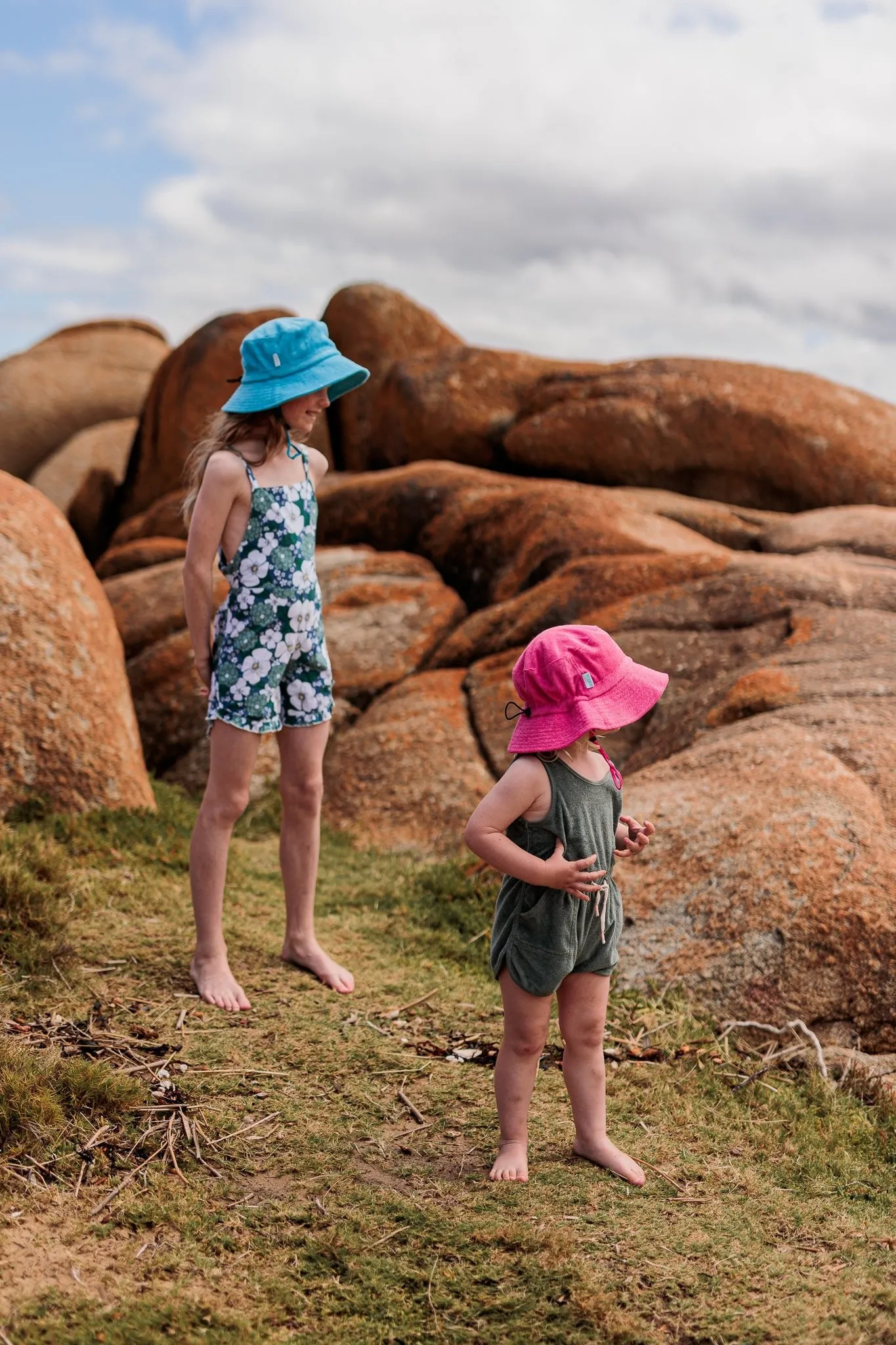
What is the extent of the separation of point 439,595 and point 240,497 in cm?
429

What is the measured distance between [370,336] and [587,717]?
11078 millimetres

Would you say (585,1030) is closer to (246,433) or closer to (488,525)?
(246,433)

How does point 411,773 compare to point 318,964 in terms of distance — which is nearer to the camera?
point 318,964

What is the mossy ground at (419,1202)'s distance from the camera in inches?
112

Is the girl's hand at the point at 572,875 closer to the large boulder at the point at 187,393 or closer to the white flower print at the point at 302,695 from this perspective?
the white flower print at the point at 302,695

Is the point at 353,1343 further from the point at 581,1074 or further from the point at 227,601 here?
the point at 227,601

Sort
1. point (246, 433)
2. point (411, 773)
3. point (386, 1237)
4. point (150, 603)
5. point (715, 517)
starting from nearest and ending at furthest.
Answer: point (386, 1237)
point (246, 433)
point (411, 773)
point (150, 603)
point (715, 517)

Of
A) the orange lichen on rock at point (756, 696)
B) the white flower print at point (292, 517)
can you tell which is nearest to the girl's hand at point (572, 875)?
the white flower print at point (292, 517)

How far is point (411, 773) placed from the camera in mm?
7105

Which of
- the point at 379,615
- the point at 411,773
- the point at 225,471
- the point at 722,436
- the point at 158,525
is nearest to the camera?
the point at 225,471

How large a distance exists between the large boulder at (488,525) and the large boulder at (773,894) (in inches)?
116

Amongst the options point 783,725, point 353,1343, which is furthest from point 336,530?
point 353,1343

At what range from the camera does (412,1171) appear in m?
3.48

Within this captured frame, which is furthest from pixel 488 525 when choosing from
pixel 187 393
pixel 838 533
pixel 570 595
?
pixel 187 393
